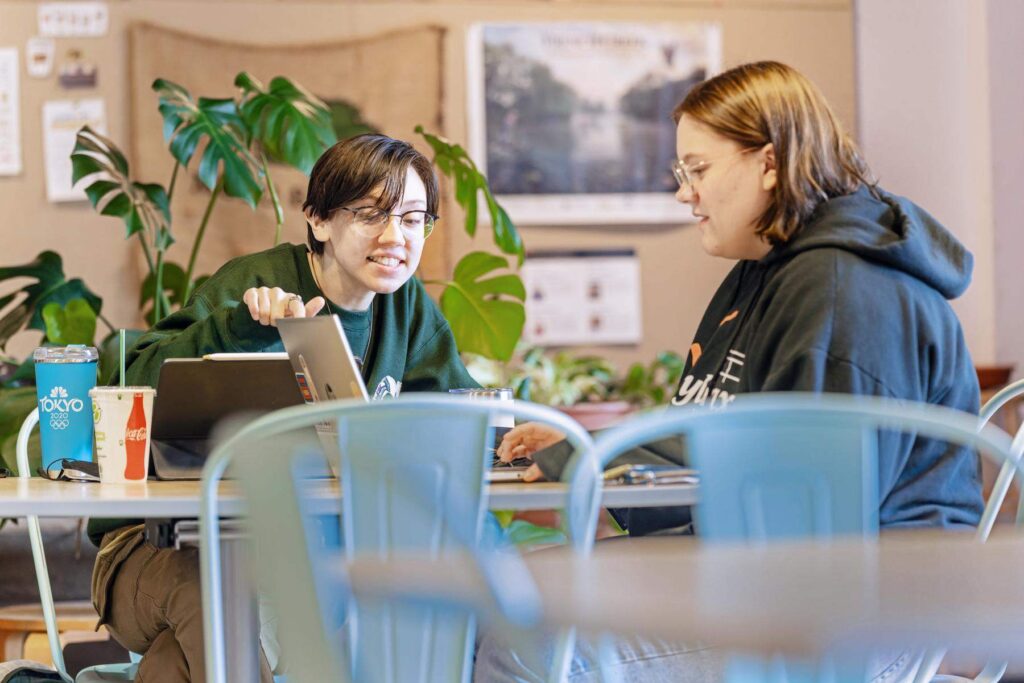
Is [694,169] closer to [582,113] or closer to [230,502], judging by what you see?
[230,502]

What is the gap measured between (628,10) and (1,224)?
214 centimetres

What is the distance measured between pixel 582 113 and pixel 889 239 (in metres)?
2.79

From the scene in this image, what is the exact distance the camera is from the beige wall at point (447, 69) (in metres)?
4.18

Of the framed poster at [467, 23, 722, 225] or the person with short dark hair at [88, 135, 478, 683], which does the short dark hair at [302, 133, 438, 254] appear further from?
the framed poster at [467, 23, 722, 225]

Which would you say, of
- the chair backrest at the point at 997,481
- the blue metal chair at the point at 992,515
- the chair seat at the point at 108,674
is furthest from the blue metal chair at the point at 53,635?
the chair backrest at the point at 997,481

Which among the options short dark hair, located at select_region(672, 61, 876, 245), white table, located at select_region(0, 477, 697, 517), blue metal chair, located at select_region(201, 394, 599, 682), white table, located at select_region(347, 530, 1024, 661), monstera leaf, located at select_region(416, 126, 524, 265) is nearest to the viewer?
white table, located at select_region(347, 530, 1024, 661)

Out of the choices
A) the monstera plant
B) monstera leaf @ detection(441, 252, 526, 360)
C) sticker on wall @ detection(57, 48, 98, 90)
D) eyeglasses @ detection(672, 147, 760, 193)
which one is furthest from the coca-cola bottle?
sticker on wall @ detection(57, 48, 98, 90)

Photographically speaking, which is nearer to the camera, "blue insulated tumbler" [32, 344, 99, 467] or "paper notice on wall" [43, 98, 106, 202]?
"blue insulated tumbler" [32, 344, 99, 467]

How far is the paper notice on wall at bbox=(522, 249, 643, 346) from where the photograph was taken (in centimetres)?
436

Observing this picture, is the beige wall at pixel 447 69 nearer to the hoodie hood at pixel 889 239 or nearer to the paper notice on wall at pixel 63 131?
the paper notice on wall at pixel 63 131

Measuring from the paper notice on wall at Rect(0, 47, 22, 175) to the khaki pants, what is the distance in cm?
263

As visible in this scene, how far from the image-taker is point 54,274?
10.4 ft

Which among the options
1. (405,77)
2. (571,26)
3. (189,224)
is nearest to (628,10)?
(571,26)

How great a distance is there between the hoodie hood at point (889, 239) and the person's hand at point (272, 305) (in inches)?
25.5
